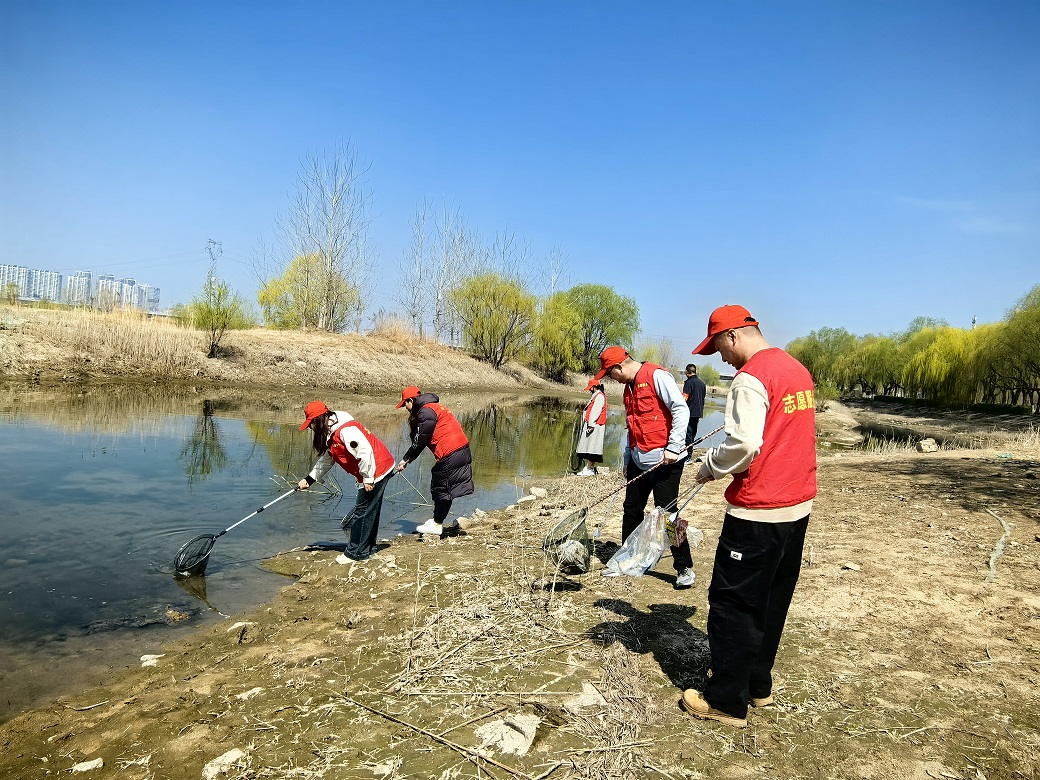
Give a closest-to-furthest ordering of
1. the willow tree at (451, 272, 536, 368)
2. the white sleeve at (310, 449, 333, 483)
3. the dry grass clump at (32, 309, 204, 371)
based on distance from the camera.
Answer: the white sleeve at (310, 449, 333, 483), the dry grass clump at (32, 309, 204, 371), the willow tree at (451, 272, 536, 368)

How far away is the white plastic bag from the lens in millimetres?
4027

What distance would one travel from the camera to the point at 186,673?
4129 mm

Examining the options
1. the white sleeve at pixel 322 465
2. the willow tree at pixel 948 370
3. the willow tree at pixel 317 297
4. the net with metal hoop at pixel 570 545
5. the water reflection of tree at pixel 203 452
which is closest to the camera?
the net with metal hoop at pixel 570 545

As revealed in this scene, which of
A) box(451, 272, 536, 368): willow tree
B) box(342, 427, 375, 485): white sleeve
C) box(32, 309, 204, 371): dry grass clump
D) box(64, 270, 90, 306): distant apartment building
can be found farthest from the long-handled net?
box(451, 272, 536, 368): willow tree

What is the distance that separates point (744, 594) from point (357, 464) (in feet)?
15.3

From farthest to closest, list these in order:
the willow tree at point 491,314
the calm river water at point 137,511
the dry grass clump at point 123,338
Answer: the willow tree at point 491,314, the dry grass clump at point 123,338, the calm river water at point 137,511

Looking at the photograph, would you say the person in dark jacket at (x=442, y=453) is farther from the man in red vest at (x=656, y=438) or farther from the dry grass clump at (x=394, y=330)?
the dry grass clump at (x=394, y=330)

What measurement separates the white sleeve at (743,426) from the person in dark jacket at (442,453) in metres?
4.80

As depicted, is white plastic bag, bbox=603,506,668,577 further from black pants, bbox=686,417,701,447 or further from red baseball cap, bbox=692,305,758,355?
black pants, bbox=686,417,701,447

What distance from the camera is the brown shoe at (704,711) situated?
3230 mm

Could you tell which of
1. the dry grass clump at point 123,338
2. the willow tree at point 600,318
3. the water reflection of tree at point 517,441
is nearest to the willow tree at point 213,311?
the dry grass clump at point 123,338

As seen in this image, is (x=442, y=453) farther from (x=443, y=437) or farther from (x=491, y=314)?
(x=491, y=314)

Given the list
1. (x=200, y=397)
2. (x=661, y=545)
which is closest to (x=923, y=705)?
(x=661, y=545)

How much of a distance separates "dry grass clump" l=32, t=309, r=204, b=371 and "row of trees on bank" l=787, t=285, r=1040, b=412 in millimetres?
45090
